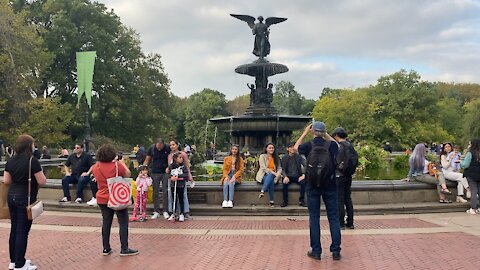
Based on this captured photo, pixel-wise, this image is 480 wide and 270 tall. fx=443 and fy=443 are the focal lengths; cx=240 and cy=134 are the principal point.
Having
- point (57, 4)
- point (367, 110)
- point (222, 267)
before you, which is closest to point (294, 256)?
point (222, 267)

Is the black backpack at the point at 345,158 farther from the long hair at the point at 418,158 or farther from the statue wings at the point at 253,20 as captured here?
the statue wings at the point at 253,20

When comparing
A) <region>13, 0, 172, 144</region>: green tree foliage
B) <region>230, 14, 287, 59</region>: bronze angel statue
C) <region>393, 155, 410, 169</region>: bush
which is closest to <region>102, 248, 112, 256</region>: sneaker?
<region>230, 14, 287, 59</region>: bronze angel statue

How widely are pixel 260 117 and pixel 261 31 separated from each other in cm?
548

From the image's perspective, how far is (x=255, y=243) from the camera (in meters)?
7.84

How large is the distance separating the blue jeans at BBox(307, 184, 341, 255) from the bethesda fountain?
13.8 metres

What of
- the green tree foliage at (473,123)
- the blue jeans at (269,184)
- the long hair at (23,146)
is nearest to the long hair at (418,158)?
the blue jeans at (269,184)

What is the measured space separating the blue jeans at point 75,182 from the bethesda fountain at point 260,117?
9.90 meters

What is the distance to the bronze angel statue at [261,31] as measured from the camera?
23344mm

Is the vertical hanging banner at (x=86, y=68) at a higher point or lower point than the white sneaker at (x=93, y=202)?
higher

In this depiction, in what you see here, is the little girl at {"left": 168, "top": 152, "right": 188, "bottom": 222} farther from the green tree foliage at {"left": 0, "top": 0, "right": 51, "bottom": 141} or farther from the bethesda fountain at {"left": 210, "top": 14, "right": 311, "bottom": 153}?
the green tree foliage at {"left": 0, "top": 0, "right": 51, "bottom": 141}

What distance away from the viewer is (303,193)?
10984 mm

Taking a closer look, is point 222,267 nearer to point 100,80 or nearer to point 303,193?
point 303,193

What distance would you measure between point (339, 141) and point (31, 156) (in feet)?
17.4

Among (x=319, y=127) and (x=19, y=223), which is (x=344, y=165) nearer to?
(x=319, y=127)
